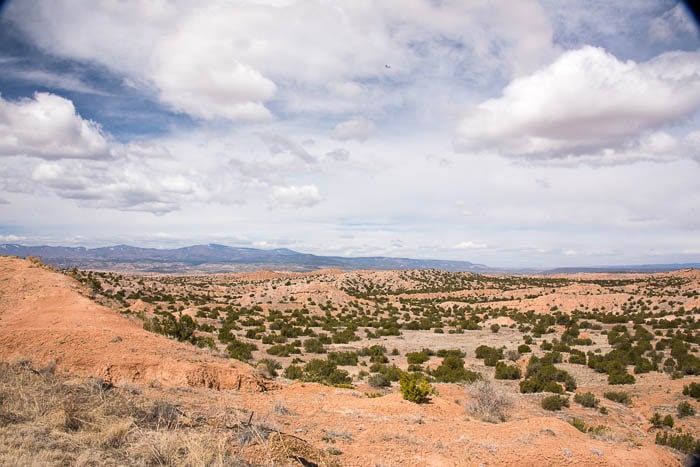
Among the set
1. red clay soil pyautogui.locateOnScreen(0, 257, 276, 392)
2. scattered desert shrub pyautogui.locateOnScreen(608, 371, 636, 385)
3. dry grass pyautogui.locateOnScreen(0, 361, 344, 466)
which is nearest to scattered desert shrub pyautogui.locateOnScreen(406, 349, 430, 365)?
scattered desert shrub pyautogui.locateOnScreen(608, 371, 636, 385)

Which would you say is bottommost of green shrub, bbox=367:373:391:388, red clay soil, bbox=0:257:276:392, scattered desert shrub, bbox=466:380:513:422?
green shrub, bbox=367:373:391:388

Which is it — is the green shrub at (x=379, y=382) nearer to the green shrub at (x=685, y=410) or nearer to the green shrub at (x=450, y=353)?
the green shrub at (x=450, y=353)

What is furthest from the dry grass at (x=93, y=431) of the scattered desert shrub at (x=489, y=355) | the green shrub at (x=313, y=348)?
the scattered desert shrub at (x=489, y=355)

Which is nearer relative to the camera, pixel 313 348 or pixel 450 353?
pixel 450 353

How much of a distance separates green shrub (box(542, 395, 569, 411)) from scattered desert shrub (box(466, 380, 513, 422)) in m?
1.54

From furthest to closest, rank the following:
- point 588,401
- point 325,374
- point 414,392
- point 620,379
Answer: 1. point 325,374
2. point 620,379
3. point 588,401
4. point 414,392

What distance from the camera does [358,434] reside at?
29.5 feet

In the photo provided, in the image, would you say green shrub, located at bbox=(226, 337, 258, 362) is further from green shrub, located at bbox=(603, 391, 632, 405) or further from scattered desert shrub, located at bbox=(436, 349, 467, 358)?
green shrub, located at bbox=(603, 391, 632, 405)

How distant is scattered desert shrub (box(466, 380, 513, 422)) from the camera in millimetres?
12000

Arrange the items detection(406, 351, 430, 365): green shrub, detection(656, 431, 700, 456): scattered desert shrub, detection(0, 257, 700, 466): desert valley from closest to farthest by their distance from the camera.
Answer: detection(0, 257, 700, 466): desert valley, detection(656, 431, 700, 456): scattered desert shrub, detection(406, 351, 430, 365): green shrub

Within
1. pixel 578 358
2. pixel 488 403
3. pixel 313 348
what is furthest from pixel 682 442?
pixel 313 348

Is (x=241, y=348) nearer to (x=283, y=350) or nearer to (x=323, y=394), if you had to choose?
(x=283, y=350)

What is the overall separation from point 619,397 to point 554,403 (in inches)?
160

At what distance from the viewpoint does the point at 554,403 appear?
46.5 feet
